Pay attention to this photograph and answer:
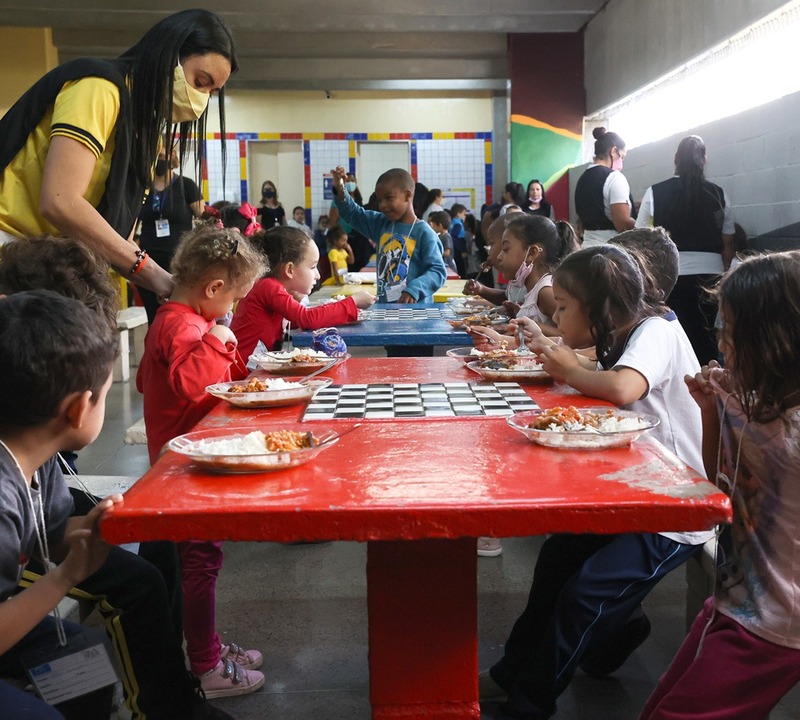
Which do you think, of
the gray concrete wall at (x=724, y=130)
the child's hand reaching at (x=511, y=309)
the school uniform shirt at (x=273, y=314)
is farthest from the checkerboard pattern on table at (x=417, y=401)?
the gray concrete wall at (x=724, y=130)

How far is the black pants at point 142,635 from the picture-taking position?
165 centimetres

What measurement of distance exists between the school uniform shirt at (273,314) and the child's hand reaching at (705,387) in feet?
6.01

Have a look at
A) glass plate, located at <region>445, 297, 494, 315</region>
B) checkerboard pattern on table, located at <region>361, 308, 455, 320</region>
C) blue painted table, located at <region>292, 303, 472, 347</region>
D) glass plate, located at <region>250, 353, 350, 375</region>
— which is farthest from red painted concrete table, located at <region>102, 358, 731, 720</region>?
glass plate, located at <region>445, 297, 494, 315</region>

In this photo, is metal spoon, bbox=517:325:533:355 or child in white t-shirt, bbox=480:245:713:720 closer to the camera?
child in white t-shirt, bbox=480:245:713:720

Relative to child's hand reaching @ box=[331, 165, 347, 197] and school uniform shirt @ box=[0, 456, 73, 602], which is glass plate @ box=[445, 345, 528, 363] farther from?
child's hand reaching @ box=[331, 165, 347, 197]

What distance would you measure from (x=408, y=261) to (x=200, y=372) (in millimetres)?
2815

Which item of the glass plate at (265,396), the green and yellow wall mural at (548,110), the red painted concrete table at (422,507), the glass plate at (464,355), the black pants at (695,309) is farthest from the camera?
the green and yellow wall mural at (548,110)

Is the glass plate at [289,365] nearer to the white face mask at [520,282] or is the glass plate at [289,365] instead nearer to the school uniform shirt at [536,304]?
the school uniform shirt at [536,304]

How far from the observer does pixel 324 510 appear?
45.8 inches

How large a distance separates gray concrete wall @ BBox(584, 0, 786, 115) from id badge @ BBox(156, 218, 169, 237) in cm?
349

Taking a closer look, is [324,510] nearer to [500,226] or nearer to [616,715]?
[616,715]

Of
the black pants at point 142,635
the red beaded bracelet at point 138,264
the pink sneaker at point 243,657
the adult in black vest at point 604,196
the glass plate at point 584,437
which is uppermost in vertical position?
the adult in black vest at point 604,196

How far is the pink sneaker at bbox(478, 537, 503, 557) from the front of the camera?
297 cm

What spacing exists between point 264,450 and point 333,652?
1092mm
